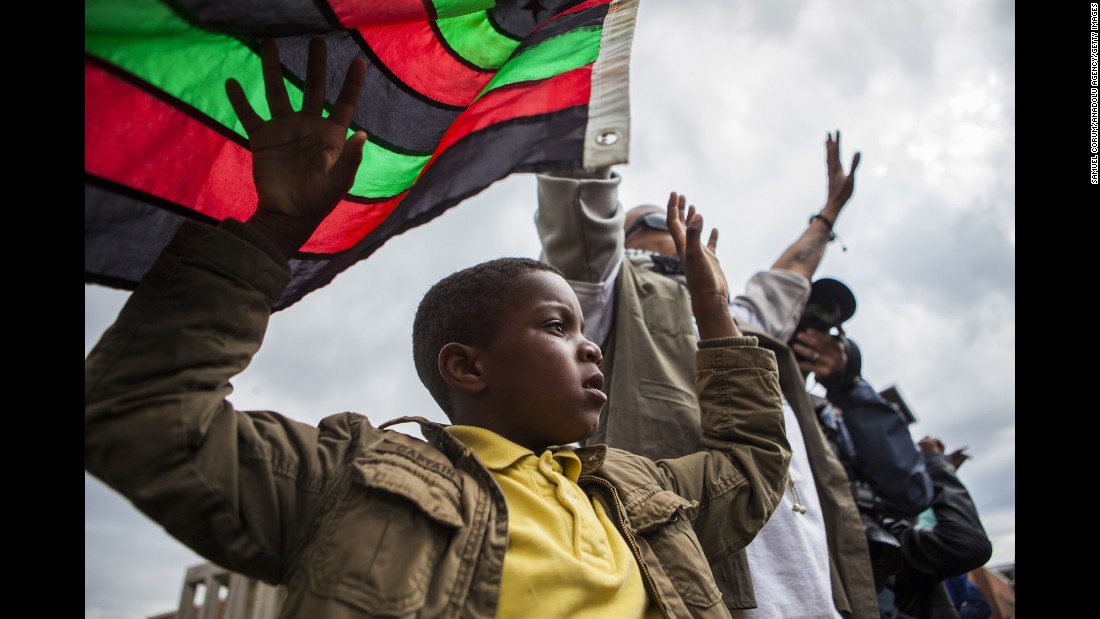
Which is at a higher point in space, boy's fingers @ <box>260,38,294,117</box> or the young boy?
boy's fingers @ <box>260,38,294,117</box>

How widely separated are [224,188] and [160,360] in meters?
0.50

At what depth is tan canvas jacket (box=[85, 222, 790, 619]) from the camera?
111 centimetres

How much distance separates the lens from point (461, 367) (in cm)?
177

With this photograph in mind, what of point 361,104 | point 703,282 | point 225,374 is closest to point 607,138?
point 361,104

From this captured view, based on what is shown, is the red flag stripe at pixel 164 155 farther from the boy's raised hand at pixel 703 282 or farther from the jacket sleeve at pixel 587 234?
the boy's raised hand at pixel 703 282

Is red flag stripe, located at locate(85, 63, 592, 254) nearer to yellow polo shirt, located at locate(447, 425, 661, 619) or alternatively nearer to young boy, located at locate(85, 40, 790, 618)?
young boy, located at locate(85, 40, 790, 618)

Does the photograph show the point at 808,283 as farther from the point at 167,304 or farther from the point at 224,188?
the point at 167,304

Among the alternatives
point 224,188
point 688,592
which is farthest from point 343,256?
point 688,592

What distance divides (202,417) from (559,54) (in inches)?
44.7

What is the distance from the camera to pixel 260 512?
1195 millimetres

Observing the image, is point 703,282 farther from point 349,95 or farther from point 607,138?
point 349,95

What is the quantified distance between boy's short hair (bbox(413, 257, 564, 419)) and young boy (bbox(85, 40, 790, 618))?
0.02m

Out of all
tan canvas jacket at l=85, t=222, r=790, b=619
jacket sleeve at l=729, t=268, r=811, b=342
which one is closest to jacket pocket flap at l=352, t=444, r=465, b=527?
tan canvas jacket at l=85, t=222, r=790, b=619

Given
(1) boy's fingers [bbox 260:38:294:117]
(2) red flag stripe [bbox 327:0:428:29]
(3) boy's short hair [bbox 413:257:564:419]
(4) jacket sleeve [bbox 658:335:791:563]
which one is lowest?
(4) jacket sleeve [bbox 658:335:791:563]
